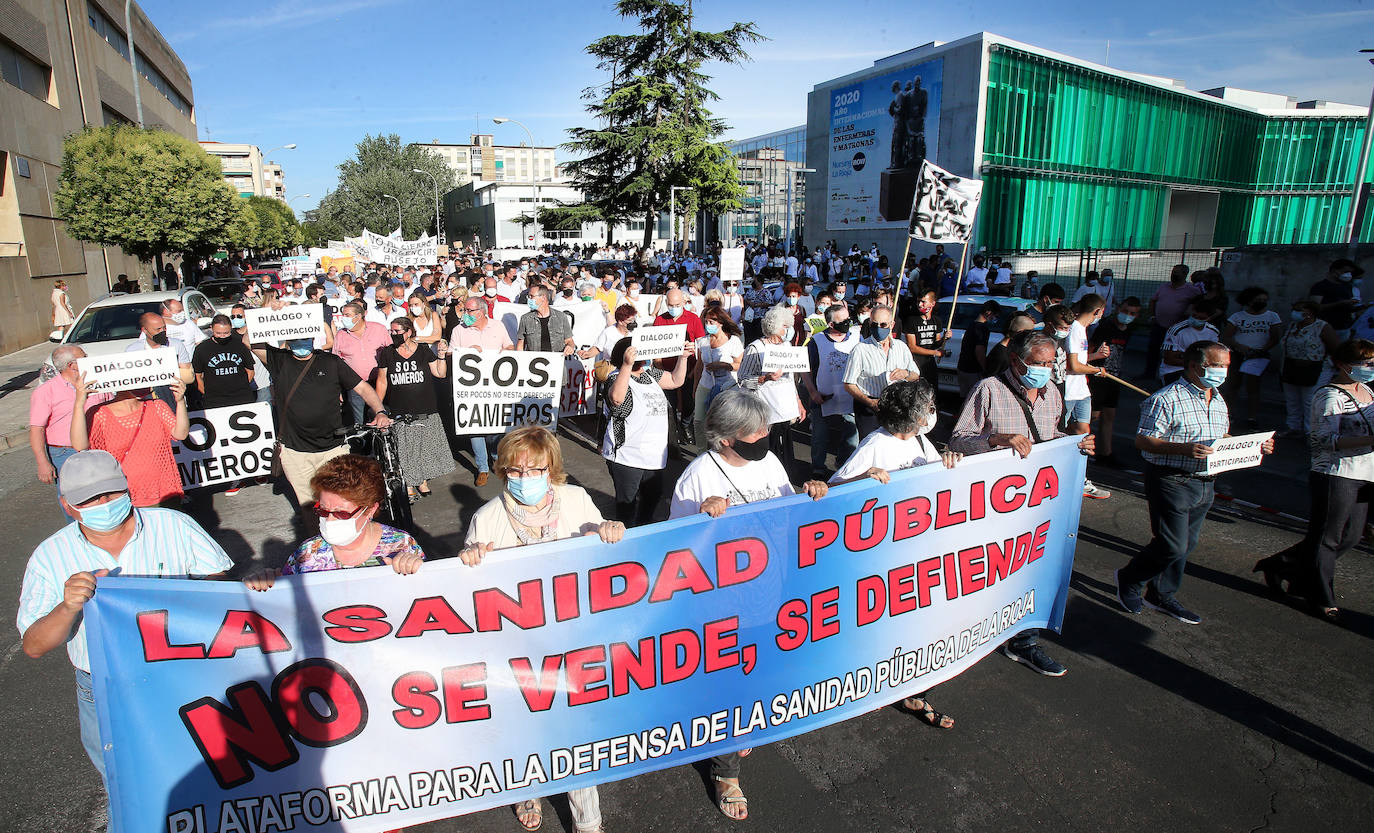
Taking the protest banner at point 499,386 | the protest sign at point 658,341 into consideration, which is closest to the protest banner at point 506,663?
the protest sign at point 658,341

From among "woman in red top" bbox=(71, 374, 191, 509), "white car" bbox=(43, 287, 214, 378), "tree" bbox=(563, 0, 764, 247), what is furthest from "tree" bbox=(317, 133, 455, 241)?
"woman in red top" bbox=(71, 374, 191, 509)

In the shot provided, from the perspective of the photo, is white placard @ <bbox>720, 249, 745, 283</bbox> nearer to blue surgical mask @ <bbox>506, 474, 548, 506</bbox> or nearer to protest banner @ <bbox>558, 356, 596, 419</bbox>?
protest banner @ <bbox>558, 356, 596, 419</bbox>

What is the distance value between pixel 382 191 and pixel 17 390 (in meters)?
62.7

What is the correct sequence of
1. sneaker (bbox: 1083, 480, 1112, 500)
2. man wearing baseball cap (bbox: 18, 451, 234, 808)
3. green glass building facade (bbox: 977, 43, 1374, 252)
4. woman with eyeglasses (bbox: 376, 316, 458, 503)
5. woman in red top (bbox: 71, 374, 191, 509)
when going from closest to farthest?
man wearing baseball cap (bbox: 18, 451, 234, 808)
woman in red top (bbox: 71, 374, 191, 509)
woman with eyeglasses (bbox: 376, 316, 458, 503)
sneaker (bbox: 1083, 480, 1112, 500)
green glass building facade (bbox: 977, 43, 1374, 252)

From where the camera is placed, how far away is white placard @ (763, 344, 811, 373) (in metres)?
6.11

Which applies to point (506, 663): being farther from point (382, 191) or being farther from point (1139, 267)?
point (382, 191)

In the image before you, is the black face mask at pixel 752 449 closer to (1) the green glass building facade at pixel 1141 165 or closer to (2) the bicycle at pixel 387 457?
(2) the bicycle at pixel 387 457

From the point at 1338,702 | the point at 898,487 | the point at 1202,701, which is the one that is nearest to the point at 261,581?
the point at 898,487

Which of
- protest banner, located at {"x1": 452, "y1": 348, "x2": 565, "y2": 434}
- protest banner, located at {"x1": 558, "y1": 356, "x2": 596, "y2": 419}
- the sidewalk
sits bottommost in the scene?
the sidewalk

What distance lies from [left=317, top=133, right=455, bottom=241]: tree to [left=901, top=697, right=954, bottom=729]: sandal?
74095mm

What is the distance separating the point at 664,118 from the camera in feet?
119

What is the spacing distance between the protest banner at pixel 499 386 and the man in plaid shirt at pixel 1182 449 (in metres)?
5.14

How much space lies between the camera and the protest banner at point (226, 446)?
6.55 m

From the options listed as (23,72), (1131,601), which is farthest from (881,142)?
(1131,601)
